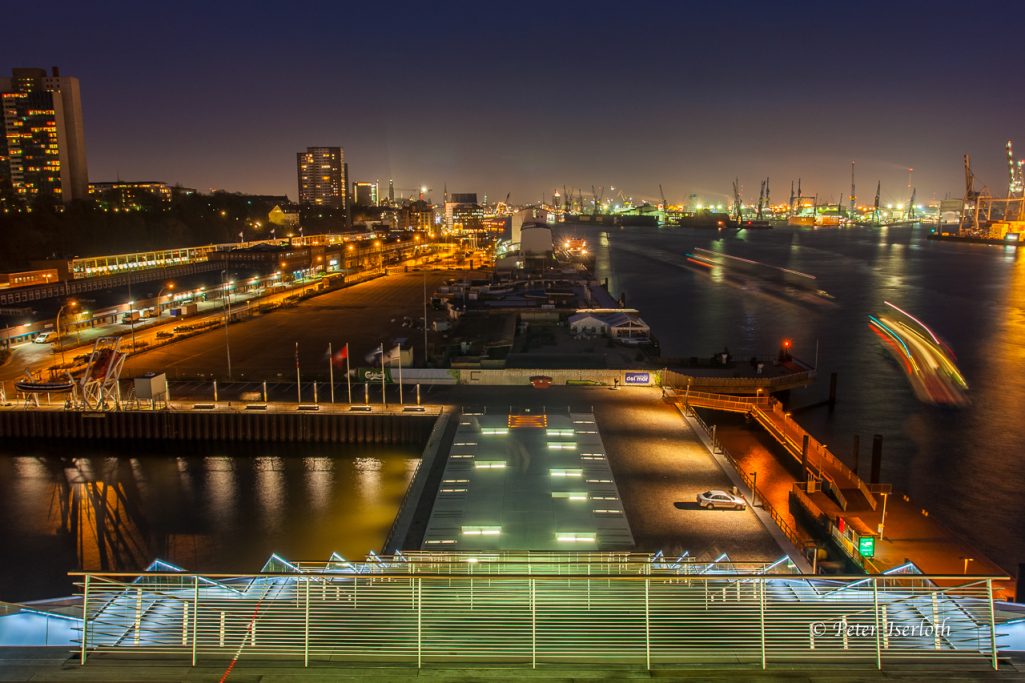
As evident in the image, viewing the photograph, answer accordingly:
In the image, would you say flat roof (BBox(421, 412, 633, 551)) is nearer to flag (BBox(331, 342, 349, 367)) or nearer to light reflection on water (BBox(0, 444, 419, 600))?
light reflection on water (BBox(0, 444, 419, 600))

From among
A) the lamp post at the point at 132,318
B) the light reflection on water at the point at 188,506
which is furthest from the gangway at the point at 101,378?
the lamp post at the point at 132,318

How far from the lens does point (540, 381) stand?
1723 centimetres

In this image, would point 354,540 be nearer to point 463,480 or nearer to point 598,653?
point 463,480

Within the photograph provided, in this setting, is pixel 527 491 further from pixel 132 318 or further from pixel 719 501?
pixel 132 318

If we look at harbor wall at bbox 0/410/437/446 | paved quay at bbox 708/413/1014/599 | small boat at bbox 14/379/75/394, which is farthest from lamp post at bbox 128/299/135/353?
paved quay at bbox 708/413/1014/599

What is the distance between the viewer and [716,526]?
373 inches

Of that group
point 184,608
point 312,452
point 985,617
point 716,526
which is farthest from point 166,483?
point 985,617

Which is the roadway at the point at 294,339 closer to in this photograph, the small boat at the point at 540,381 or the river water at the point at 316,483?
the river water at the point at 316,483

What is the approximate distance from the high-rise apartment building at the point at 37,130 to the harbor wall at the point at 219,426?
6134 cm

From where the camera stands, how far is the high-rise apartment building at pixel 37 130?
68250mm

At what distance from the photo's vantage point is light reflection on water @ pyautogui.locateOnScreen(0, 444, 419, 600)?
11.1 m

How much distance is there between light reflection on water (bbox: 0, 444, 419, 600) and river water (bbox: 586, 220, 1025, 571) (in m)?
10.4

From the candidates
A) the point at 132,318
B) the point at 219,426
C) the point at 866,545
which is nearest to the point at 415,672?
the point at 866,545

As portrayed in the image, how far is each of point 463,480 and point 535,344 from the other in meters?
12.9
